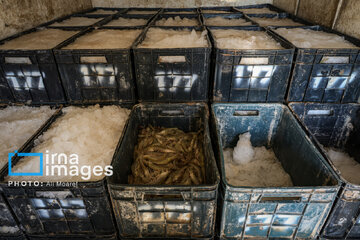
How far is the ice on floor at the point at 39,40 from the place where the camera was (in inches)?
105

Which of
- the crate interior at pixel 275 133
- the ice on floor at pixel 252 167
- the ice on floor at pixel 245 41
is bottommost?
the ice on floor at pixel 252 167

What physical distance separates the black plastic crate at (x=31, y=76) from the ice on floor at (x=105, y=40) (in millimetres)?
354

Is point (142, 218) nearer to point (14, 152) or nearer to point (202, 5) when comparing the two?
point (14, 152)

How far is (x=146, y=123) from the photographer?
2.68 m

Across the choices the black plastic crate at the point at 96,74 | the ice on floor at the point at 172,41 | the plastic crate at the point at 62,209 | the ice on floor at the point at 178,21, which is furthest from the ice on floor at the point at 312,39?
the plastic crate at the point at 62,209

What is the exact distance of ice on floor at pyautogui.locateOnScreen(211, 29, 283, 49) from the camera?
2688mm

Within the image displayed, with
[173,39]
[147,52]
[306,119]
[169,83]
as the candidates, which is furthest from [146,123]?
[306,119]

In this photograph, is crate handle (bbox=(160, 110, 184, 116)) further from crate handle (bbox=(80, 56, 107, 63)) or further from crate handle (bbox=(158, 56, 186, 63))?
crate handle (bbox=(80, 56, 107, 63))

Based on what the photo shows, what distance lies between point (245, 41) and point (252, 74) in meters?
0.55

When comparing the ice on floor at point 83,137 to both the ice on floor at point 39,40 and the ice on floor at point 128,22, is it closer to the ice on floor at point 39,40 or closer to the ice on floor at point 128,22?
the ice on floor at point 39,40

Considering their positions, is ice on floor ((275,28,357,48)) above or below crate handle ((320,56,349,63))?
above

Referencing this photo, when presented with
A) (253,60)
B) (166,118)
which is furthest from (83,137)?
(253,60)

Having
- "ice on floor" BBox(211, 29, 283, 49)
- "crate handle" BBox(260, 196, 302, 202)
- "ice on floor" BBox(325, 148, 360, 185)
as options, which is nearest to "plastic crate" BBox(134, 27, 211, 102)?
"ice on floor" BBox(211, 29, 283, 49)

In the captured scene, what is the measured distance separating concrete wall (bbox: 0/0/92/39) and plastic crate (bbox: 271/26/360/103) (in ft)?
11.9
